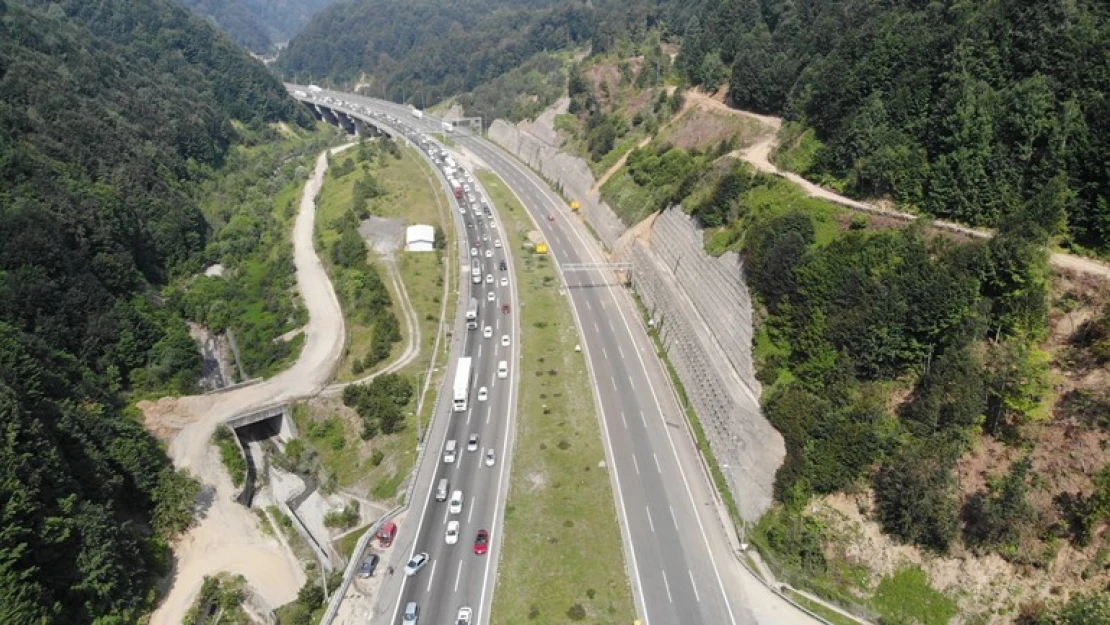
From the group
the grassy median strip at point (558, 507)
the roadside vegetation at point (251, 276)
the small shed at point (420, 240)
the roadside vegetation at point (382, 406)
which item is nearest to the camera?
the grassy median strip at point (558, 507)

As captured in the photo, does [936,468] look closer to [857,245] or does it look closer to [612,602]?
[857,245]

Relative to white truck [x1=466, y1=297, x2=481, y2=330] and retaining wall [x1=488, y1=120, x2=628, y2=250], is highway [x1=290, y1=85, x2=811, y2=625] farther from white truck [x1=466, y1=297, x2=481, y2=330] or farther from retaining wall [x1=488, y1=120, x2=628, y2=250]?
retaining wall [x1=488, y1=120, x2=628, y2=250]

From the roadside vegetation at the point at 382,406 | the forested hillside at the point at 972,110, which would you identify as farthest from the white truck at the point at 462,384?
the forested hillside at the point at 972,110

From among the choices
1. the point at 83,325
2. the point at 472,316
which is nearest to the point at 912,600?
the point at 472,316

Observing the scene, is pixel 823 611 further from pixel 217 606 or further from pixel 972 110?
pixel 217 606

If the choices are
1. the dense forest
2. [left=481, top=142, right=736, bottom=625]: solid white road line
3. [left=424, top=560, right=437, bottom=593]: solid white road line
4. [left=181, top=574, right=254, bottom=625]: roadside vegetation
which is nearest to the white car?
[left=424, top=560, right=437, bottom=593]: solid white road line

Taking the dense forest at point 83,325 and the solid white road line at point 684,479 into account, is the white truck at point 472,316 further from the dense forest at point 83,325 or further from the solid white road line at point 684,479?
the dense forest at point 83,325

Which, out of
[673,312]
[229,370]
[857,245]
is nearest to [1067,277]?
[857,245]
